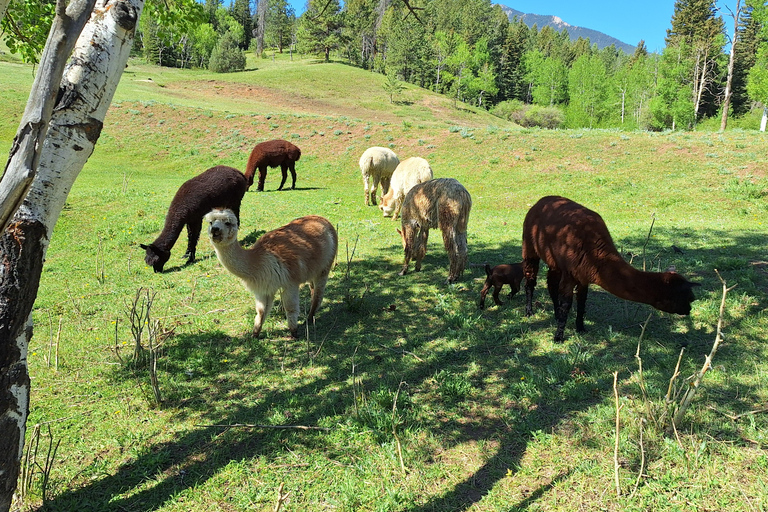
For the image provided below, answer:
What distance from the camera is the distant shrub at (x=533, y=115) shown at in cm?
6116

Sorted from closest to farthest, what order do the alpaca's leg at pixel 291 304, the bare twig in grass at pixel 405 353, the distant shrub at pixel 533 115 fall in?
1. the bare twig in grass at pixel 405 353
2. the alpaca's leg at pixel 291 304
3. the distant shrub at pixel 533 115

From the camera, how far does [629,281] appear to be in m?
4.94

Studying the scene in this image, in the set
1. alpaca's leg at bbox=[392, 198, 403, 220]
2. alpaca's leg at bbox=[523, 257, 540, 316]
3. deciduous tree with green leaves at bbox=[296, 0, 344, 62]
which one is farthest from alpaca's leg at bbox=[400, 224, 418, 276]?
deciduous tree with green leaves at bbox=[296, 0, 344, 62]

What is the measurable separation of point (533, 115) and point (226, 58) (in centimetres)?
4581

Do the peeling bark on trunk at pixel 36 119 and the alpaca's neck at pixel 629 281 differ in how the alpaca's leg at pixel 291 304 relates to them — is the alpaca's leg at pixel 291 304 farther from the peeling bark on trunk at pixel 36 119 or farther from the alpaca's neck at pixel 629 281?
the alpaca's neck at pixel 629 281

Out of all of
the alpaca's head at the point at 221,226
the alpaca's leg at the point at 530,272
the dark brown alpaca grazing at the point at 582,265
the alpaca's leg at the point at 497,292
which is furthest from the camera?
the alpaca's leg at the point at 497,292

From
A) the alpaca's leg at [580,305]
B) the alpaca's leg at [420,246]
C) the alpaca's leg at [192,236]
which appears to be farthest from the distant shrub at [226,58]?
the alpaca's leg at [580,305]

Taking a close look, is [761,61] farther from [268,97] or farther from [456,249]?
[268,97]

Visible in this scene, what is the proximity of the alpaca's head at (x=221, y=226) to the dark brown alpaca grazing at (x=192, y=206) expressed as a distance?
4138mm

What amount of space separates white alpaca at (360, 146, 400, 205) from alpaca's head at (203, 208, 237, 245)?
10.3 m

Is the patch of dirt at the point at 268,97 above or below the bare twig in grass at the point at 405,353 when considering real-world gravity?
above

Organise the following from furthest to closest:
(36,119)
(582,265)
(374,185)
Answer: (374,185)
(582,265)
(36,119)

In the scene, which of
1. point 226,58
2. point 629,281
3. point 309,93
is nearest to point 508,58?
point 309,93

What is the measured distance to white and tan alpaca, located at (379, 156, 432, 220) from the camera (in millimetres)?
11749
